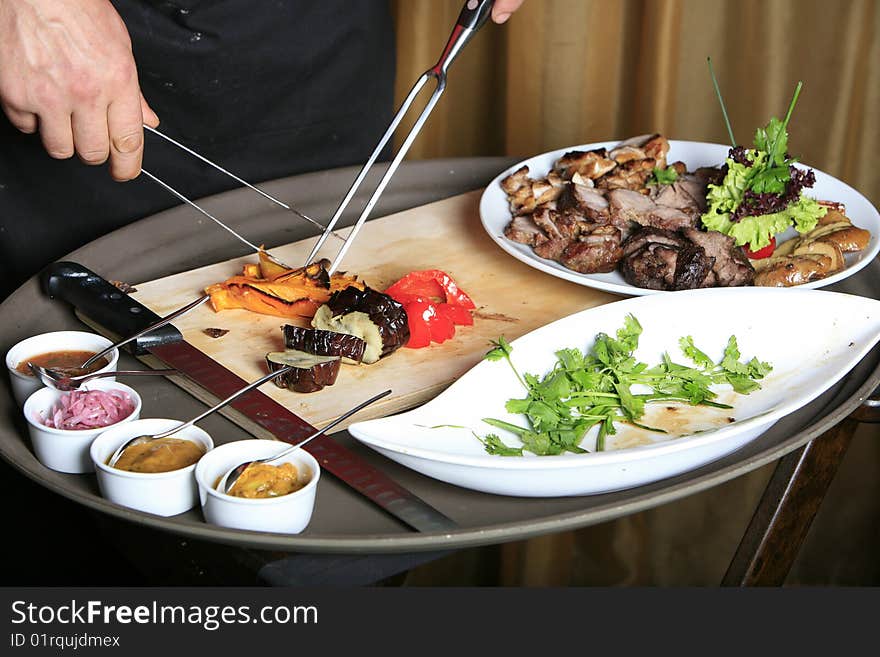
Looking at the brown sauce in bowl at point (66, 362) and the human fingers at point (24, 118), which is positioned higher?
the human fingers at point (24, 118)

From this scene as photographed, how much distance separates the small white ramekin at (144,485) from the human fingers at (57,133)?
44 cm

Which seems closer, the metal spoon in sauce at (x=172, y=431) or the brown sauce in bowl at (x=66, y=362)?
the metal spoon in sauce at (x=172, y=431)

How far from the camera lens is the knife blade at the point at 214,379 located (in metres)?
0.97

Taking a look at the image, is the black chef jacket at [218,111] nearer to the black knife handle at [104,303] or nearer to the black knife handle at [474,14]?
the black knife handle at [104,303]

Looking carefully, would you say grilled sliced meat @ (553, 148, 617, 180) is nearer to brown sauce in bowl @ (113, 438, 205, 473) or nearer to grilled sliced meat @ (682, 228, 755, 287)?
grilled sliced meat @ (682, 228, 755, 287)

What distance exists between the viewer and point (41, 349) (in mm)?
1162

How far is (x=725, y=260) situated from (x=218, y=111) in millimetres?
876

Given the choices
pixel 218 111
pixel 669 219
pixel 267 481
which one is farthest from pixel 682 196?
pixel 267 481

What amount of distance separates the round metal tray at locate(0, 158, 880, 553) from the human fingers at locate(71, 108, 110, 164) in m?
0.20

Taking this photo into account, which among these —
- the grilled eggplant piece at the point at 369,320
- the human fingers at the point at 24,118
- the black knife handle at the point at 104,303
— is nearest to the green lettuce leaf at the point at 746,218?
the grilled eggplant piece at the point at 369,320

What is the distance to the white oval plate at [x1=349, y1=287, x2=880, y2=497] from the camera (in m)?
0.98

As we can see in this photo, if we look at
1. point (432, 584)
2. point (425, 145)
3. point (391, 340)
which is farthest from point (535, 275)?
point (432, 584)

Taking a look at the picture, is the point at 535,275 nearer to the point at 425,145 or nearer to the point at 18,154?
the point at 18,154

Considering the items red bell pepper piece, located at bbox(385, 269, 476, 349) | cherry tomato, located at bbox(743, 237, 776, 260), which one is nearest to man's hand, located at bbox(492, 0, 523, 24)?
red bell pepper piece, located at bbox(385, 269, 476, 349)
